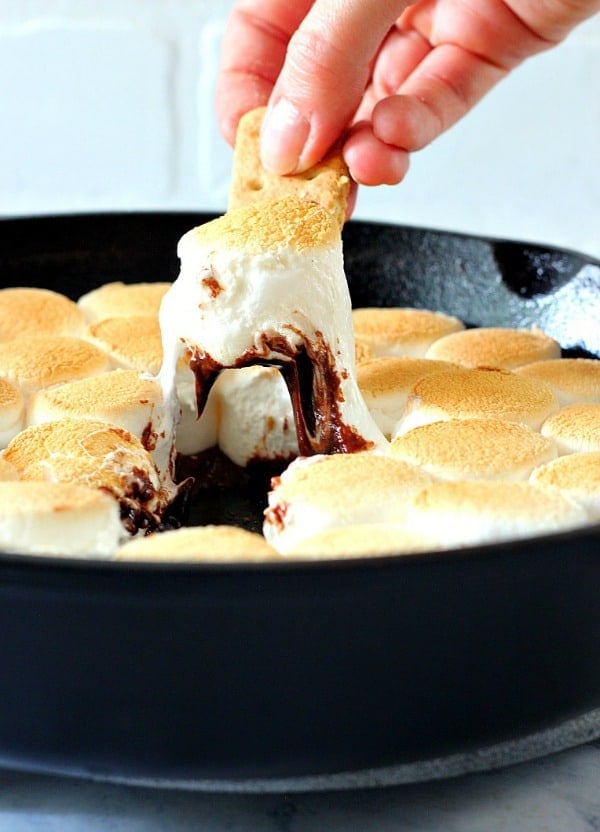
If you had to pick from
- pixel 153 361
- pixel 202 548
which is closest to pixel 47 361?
pixel 153 361

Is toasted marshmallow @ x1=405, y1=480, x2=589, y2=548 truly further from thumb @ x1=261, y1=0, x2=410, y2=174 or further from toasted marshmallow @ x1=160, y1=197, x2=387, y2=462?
thumb @ x1=261, y1=0, x2=410, y2=174

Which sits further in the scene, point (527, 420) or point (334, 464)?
point (527, 420)

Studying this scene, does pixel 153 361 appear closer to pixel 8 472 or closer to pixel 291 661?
pixel 8 472

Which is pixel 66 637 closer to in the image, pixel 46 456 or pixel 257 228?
pixel 46 456

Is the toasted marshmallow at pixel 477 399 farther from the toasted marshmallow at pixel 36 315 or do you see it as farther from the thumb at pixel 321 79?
the toasted marshmallow at pixel 36 315

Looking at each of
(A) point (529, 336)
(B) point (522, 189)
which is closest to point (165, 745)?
(A) point (529, 336)

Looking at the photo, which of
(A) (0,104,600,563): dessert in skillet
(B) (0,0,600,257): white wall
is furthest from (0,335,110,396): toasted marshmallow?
(B) (0,0,600,257): white wall
